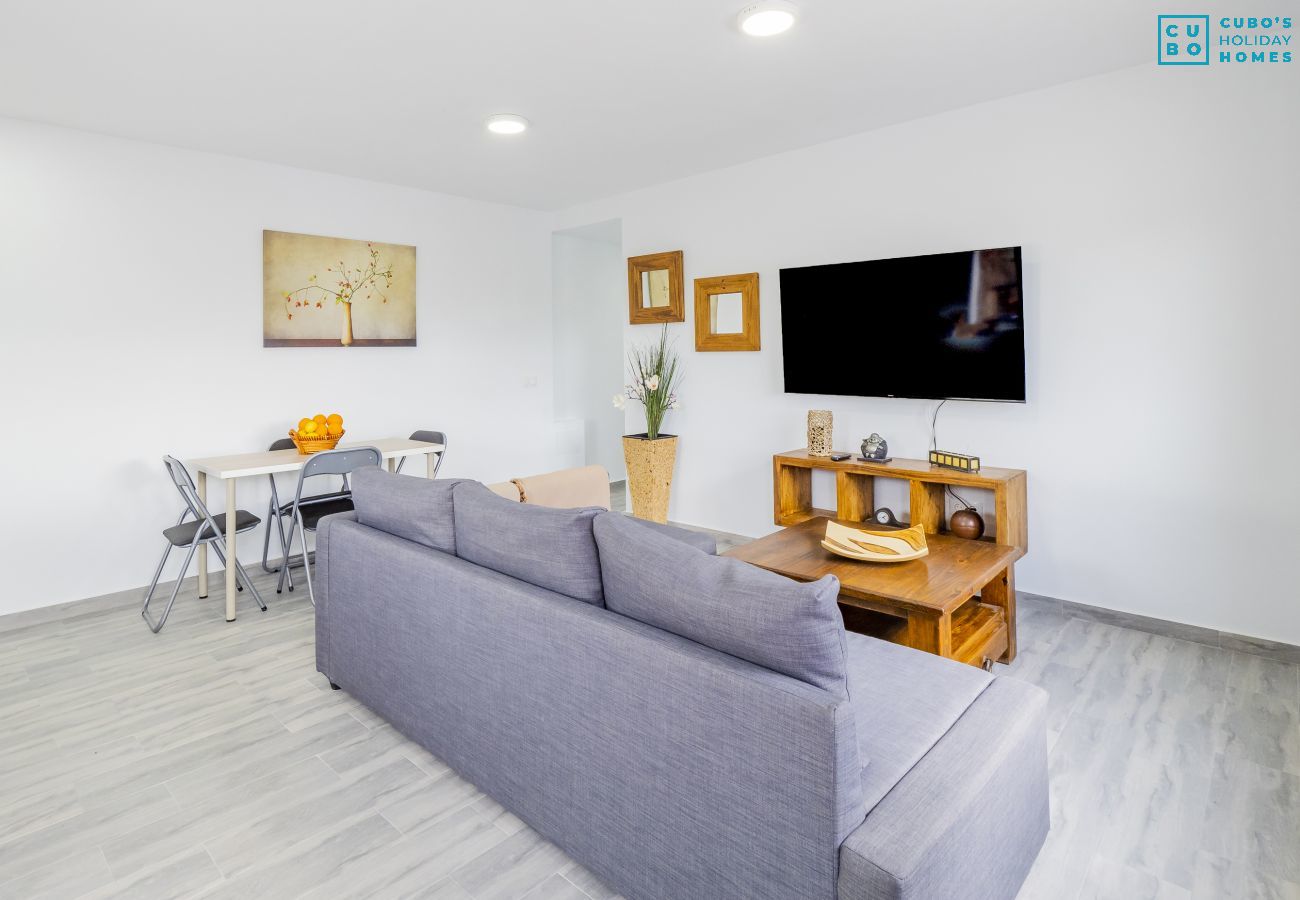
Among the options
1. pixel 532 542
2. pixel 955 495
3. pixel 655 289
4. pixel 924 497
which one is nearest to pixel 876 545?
pixel 924 497

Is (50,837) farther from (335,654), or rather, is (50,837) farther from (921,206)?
(921,206)

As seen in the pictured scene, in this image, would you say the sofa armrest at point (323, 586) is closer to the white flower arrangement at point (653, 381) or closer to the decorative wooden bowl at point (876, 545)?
the decorative wooden bowl at point (876, 545)

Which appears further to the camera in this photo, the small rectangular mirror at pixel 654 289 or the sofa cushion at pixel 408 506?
the small rectangular mirror at pixel 654 289

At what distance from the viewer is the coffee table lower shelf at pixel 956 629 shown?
7.76 feet

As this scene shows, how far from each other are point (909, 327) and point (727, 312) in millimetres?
1358

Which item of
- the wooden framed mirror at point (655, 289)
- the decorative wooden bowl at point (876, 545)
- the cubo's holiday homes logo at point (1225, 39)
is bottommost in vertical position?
the decorative wooden bowl at point (876, 545)

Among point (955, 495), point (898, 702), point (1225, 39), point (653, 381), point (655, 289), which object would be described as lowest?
point (898, 702)

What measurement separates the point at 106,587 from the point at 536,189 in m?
3.53

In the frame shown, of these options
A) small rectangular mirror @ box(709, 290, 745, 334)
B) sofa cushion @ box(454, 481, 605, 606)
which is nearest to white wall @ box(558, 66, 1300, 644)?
small rectangular mirror @ box(709, 290, 745, 334)

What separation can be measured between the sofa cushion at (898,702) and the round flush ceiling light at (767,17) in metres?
2.11

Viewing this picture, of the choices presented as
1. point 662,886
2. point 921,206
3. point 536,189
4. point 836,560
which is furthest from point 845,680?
point 536,189

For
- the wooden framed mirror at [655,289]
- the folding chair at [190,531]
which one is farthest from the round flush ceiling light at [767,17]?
the folding chair at [190,531]

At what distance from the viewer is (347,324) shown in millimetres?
4621

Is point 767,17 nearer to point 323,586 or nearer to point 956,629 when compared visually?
point 956,629
